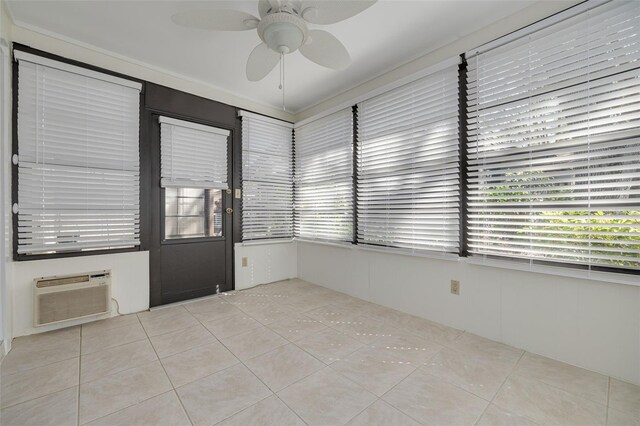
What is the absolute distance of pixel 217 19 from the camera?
179cm

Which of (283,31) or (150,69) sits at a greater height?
(150,69)

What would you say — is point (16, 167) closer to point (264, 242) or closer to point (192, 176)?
point (192, 176)

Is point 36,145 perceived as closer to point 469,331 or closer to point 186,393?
point 186,393

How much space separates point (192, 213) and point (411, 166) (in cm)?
276

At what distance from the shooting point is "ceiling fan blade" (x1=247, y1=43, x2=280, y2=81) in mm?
2125

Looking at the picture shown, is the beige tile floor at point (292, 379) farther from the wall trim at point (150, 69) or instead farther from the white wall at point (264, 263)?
the wall trim at point (150, 69)

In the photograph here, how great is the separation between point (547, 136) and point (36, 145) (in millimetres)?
4372

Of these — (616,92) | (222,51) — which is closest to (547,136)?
(616,92)

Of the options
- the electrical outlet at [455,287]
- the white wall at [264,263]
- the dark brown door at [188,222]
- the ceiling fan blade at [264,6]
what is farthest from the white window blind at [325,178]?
the ceiling fan blade at [264,6]

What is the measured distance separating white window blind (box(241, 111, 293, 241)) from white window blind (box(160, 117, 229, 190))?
35 cm

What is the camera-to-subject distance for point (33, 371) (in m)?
1.95

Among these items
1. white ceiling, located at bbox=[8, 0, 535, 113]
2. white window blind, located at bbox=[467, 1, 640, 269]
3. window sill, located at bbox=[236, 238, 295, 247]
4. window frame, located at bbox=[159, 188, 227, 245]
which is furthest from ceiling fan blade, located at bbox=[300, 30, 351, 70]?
window sill, located at bbox=[236, 238, 295, 247]

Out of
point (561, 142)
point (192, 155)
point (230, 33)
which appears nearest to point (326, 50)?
point (230, 33)

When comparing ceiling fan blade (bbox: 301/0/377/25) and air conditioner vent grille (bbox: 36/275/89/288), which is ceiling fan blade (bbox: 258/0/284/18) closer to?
ceiling fan blade (bbox: 301/0/377/25)
